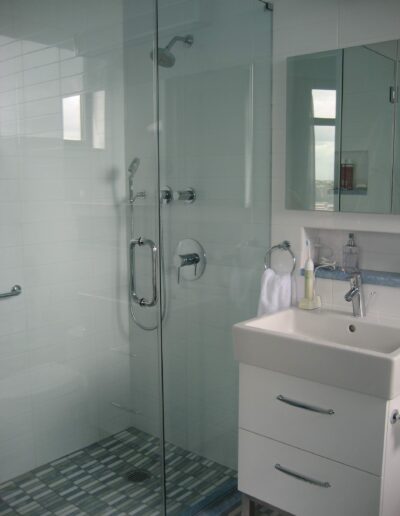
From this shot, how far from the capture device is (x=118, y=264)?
7.50ft

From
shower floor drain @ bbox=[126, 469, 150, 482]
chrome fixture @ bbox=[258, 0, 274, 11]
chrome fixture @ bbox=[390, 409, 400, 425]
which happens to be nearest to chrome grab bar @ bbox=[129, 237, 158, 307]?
shower floor drain @ bbox=[126, 469, 150, 482]

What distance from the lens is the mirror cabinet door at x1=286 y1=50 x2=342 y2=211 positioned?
2428 mm

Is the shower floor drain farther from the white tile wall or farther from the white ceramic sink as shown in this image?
the white tile wall

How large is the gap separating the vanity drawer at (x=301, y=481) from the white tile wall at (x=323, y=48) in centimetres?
68

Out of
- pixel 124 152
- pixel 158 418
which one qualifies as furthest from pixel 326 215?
pixel 158 418

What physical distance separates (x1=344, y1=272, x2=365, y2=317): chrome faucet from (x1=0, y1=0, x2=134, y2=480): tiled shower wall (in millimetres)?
932

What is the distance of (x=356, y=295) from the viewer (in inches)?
94.7

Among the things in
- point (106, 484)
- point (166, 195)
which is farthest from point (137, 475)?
point (166, 195)

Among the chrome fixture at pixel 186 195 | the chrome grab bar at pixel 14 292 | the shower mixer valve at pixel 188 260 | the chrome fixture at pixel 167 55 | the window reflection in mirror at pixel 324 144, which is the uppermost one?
the chrome fixture at pixel 167 55

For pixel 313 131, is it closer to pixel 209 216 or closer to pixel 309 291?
pixel 209 216

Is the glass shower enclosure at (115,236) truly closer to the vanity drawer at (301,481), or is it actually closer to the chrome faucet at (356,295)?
the vanity drawer at (301,481)

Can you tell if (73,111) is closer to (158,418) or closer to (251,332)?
(251,332)

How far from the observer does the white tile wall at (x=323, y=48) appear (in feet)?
7.54

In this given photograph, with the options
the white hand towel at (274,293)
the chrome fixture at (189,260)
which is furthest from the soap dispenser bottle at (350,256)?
the chrome fixture at (189,260)
